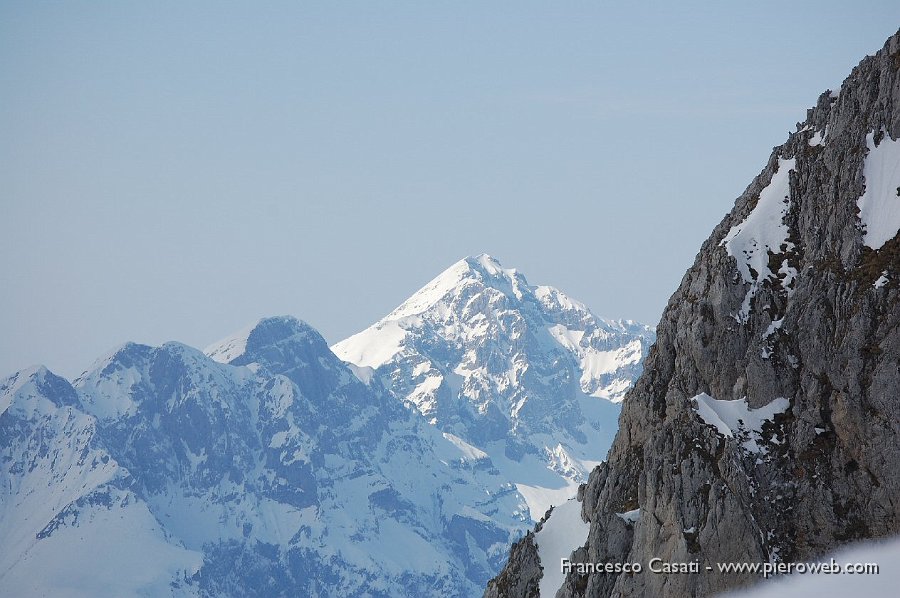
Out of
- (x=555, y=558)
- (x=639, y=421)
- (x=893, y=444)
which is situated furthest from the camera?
(x=555, y=558)

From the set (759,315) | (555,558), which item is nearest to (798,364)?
(759,315)

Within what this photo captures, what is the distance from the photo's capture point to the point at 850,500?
90.5 meters

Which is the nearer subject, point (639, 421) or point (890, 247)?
point (890, 247)

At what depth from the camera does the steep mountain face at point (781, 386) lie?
9044 cm

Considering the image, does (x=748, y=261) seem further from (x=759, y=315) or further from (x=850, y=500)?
(x=850, y=500)

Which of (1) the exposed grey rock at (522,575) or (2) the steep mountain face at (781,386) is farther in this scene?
(1) the exposed grey rock at (522,575)

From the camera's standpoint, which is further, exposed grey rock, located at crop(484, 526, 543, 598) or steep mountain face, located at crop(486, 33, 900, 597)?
exposed grey rock, located at crop(484, 526, 543, 598)

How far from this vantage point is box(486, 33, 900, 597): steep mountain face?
3561 inches

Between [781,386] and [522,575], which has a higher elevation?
[781,386]

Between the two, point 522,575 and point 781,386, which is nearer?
point 781,386

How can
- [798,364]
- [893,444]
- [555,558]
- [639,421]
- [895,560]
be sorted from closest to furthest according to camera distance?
[895,560] < [893,444] < [798,364] < [639,421] < [555,558]

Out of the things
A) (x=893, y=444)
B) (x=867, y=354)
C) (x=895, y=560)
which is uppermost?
(x=867, y=354)

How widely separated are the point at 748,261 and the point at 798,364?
356 inches

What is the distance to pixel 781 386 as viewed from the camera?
3752 inches
